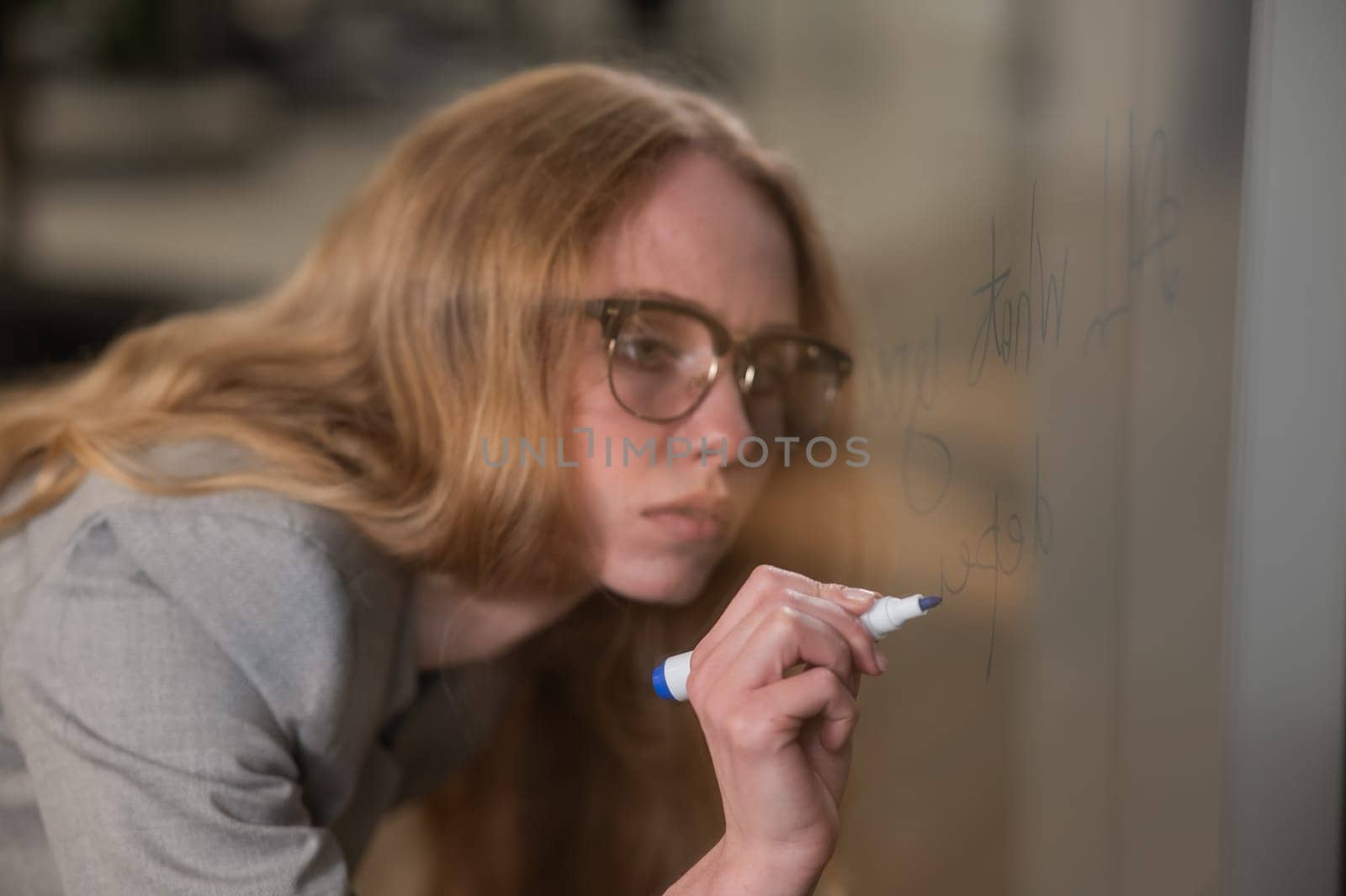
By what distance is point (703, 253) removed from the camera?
0.38 metres

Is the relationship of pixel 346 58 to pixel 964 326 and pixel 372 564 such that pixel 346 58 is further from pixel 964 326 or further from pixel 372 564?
pixel 964 326

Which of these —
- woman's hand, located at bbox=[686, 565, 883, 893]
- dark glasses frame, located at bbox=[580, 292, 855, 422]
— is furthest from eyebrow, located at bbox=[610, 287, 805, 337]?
woman's hand, located at bbox=[686, 565, 883, 893]

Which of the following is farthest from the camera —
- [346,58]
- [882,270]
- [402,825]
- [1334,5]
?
[346,58]

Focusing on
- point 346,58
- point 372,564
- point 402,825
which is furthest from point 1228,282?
point 346,58

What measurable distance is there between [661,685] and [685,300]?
0.13 metres

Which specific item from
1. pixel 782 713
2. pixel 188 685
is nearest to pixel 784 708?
pixel 782 713

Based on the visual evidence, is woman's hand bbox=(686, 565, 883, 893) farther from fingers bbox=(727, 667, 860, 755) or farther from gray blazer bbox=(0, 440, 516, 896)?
gray blazer bbox=(0, 440, 516, 896)

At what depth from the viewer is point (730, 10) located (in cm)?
59

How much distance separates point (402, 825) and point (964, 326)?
1.31ft

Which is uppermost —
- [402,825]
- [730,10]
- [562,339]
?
[730,10]

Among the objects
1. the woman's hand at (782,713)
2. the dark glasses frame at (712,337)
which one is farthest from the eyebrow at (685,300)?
the woman's hand at (782,713)

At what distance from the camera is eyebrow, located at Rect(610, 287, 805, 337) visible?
371 millimetres

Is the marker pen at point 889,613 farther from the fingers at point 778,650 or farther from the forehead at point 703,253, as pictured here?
the forehead at point 703,253

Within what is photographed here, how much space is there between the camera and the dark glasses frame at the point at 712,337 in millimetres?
367
